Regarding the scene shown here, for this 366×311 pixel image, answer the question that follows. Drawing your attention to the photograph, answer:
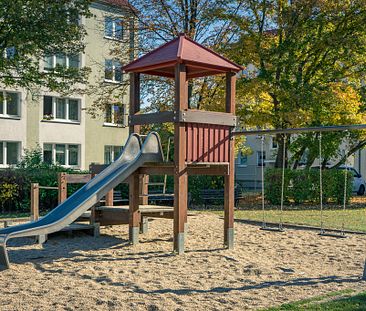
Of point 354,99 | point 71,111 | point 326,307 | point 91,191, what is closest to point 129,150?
point 91,191

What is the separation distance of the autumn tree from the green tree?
5788 mm

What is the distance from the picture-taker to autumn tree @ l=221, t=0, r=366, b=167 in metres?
19.8

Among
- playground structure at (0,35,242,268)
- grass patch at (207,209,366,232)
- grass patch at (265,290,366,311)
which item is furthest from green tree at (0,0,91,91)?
grass patch at (265,290,366,311)

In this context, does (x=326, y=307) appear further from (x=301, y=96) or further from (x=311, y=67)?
(x=311, y=67)

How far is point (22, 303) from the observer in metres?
6.02

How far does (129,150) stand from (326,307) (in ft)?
18.9

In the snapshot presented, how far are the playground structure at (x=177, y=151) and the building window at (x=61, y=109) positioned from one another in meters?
24.3

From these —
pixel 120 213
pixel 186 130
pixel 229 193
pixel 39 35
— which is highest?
pixel 39 35

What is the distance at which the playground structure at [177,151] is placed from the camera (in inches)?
374

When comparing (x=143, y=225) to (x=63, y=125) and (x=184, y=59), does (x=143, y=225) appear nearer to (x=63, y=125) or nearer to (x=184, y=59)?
(x=184, y=59)

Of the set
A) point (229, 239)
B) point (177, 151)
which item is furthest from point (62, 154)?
point (177, 151)

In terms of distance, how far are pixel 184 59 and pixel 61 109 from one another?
89.4ft

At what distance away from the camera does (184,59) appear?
9.49 metres

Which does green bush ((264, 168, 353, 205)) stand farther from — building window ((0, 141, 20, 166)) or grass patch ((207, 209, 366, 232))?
building window ((0, 141, 20, 166))
